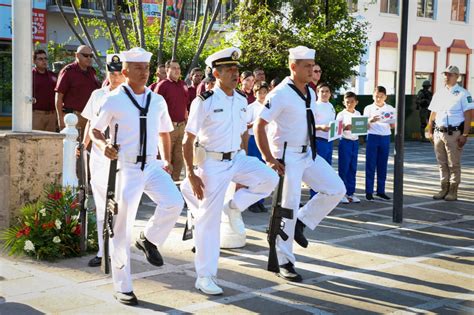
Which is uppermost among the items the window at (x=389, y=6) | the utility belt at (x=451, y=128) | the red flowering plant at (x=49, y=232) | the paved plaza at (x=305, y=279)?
the window at (x=389, y=6)

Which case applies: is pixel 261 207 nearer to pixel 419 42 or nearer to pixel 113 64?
pixel 113 64

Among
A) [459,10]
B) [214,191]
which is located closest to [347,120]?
[214,191]

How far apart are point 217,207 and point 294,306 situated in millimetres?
1095

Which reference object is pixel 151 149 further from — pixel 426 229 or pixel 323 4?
pixel 323 4

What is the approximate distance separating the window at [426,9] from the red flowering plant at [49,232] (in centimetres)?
3126

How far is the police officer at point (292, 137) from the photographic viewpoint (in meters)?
6.62

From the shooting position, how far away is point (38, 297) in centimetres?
583

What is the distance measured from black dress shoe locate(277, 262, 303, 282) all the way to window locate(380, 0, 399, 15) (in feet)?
94.5

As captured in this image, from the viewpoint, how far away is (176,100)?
11734 mm

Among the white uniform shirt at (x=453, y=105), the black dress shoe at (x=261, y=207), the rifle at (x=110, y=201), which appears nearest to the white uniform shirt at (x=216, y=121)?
the rifle at (x=110, y=201)

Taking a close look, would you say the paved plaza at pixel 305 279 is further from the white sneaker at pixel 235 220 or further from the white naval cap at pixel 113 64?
the white naval cap at pixel 113 64

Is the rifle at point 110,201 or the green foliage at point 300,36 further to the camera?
the green foliage at point 300,36

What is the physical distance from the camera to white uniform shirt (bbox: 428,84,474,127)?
1177 cm

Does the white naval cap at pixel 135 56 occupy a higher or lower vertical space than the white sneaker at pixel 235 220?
higher
